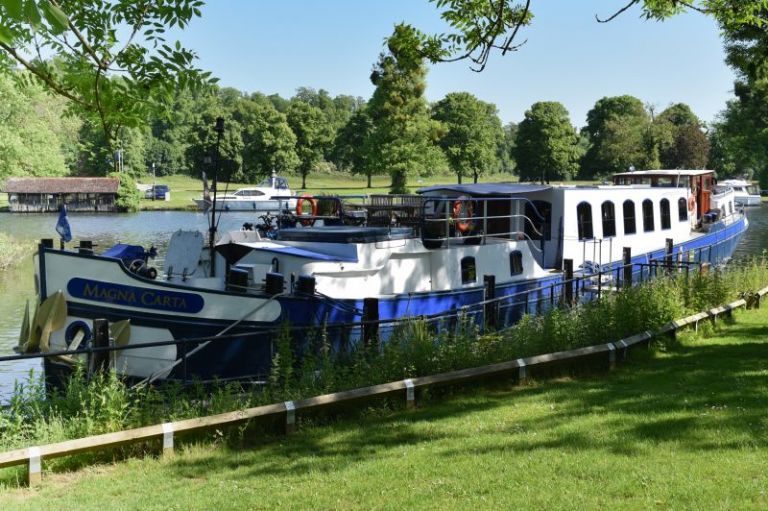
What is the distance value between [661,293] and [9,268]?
3097 centimetres

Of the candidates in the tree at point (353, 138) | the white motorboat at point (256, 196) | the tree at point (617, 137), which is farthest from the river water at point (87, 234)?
the tree at point (353, 138)

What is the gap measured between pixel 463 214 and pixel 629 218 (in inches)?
261

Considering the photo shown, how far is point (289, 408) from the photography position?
28.4 feet

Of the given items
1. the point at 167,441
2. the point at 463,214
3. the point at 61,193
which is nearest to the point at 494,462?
the point at 167,441

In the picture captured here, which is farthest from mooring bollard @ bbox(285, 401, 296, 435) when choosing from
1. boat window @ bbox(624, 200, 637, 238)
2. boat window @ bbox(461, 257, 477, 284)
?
boat window @ bbox(624, 200, 637, 238)

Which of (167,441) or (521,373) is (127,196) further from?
(167,441)

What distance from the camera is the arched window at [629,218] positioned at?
22797mm

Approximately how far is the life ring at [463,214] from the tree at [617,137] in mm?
69716

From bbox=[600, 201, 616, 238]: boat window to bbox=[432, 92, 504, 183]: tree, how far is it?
217 feet

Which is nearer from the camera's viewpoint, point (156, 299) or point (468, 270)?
point (156, 299)

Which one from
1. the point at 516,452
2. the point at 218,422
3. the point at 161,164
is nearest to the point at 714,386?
the point at 516,452

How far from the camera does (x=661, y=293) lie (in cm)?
1359

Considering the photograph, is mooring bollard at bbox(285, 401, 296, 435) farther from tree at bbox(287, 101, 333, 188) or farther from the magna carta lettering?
tree at bbox(287, 101, 333, 188)

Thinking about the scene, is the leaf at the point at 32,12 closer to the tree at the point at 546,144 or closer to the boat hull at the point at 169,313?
the boat hull at the point at 169,313
